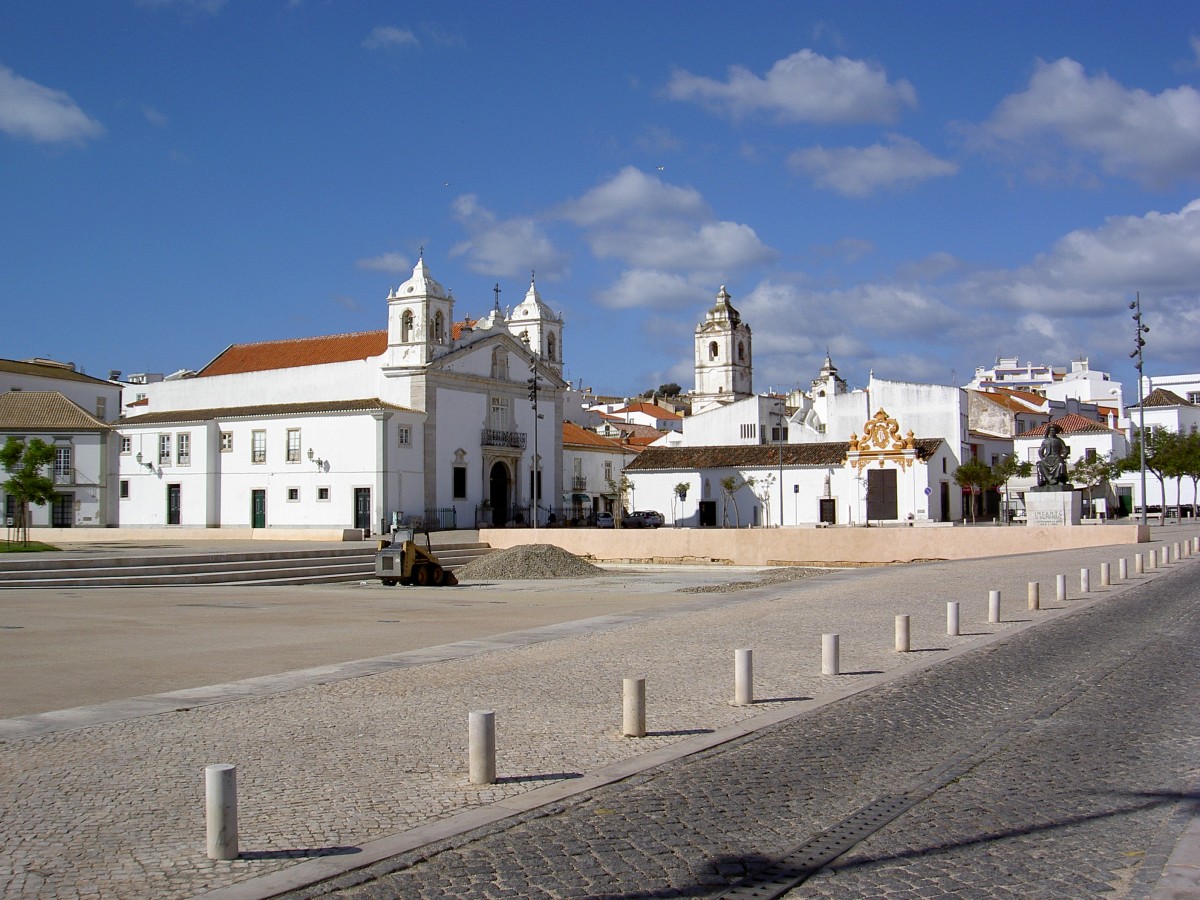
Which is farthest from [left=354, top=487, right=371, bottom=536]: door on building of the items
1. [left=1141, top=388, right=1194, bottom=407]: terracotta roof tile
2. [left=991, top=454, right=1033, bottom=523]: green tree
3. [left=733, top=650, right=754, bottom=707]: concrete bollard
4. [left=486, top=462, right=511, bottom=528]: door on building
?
[left=1141, top=388, right=1194, bottom=407]: terracotta roof tile

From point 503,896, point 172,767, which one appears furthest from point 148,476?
point 503,896

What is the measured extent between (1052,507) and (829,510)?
22262 mm

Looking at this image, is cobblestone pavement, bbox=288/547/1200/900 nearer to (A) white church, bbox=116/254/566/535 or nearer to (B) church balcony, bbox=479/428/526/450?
(A) white church, bbox=116/254/566/535

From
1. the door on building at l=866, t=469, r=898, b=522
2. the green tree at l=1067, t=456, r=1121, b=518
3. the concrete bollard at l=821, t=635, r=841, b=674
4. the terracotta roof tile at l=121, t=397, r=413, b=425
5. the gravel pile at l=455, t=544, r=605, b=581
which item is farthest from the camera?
the green tree at l=1067, t=456, r=1121, b=518

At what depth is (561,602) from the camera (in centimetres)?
2473

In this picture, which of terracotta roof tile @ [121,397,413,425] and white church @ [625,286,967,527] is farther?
white church @ [625,286,967,527]

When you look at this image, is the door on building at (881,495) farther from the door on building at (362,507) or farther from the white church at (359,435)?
the door on building at (362,507)

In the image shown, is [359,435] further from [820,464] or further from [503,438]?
[820,464]

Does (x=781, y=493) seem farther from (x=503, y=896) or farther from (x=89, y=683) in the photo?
(x=503, y=896)

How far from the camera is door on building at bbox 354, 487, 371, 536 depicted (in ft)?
167

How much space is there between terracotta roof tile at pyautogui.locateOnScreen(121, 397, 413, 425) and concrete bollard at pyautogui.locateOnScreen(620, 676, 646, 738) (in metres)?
42.7

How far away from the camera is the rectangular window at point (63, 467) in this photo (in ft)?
189

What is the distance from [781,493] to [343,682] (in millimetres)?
52374

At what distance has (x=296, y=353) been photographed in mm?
60906
